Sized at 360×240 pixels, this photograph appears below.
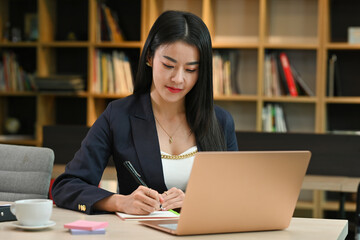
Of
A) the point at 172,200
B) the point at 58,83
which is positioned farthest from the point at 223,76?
the point at 172,200

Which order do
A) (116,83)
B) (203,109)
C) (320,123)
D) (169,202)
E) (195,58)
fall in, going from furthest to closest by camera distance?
(116,83) < (320,123) < (203,109) < (195,58) < (169,202)

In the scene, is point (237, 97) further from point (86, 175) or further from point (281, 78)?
point (86, 175)

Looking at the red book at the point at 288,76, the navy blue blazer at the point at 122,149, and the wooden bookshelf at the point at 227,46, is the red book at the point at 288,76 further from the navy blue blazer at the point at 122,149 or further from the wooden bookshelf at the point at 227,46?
the navy blue blazer at the point at 122,149

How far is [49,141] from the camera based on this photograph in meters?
3.99

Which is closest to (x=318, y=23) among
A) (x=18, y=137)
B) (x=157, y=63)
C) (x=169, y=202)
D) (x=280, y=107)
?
(x=280, y=107)

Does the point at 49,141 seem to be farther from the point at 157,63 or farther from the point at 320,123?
the point at 157,63

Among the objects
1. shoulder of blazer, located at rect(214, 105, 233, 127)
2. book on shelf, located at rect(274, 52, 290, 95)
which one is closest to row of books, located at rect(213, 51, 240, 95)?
book on shelf, located at rect(274, 52, 290, 95)

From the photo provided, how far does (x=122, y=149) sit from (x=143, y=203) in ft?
1.35

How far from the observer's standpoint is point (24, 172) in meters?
1.97

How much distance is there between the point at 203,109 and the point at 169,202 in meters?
0.50

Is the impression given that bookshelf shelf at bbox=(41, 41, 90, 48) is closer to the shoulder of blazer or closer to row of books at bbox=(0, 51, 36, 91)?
row of books at bbox=(0, 51, 36, 91)

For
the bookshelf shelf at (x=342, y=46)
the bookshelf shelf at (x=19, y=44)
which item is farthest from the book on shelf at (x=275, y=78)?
the bookshelf shelf at (x=19, y=44)

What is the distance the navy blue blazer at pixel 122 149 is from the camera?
1.86 metres

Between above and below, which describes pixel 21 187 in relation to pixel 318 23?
below
